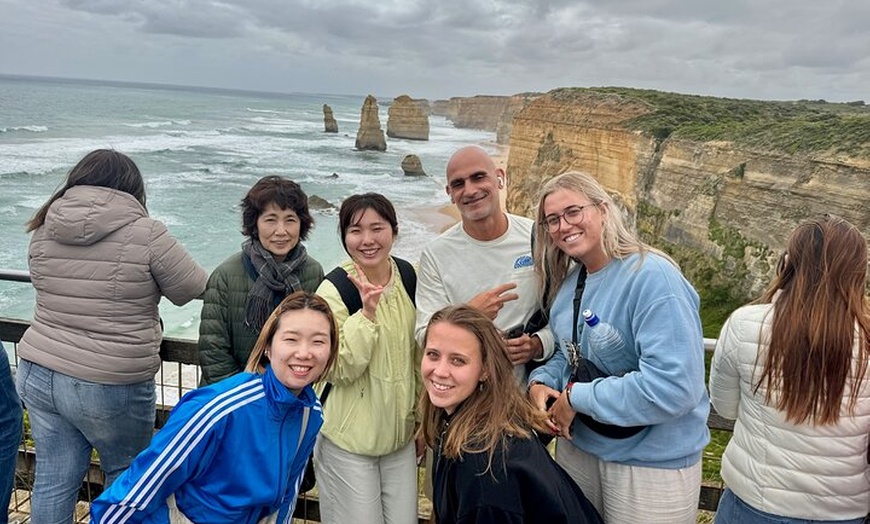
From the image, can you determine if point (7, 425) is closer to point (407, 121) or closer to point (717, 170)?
point (717, 170)

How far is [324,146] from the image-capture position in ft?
267

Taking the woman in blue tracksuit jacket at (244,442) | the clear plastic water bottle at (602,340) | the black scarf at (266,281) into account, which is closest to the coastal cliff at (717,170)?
the black scarf at (266,281)

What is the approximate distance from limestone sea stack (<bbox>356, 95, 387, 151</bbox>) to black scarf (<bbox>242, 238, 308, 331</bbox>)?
253ft

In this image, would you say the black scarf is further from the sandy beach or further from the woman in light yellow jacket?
the sandy beach

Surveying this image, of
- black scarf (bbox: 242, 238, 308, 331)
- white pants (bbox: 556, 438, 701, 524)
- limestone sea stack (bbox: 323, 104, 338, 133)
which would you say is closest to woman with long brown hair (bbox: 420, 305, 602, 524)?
white pants (bbox: 556, 438, 701, 524)

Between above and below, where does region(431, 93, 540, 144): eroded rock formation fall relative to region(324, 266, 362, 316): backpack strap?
above

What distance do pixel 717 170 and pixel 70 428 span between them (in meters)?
22.8

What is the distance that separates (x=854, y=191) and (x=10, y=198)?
39.8 metres

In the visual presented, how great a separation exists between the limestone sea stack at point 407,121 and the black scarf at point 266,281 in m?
97.9

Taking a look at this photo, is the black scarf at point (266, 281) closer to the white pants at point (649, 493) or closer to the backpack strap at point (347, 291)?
the backpack strap at point (347, 291)

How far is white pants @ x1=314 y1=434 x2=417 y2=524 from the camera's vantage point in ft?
9.13

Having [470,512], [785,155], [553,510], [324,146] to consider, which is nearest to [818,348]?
[553,510]

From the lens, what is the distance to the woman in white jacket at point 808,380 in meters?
2.13

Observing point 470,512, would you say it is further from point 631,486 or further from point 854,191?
point 854,191
